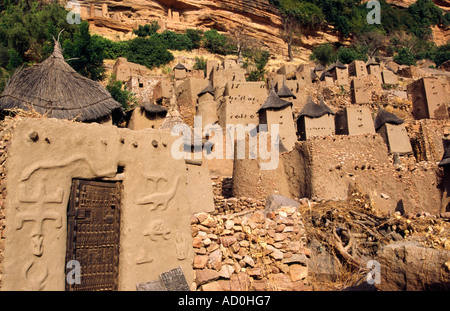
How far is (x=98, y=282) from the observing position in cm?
524

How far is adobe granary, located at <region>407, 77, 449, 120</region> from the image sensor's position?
23.5 meters

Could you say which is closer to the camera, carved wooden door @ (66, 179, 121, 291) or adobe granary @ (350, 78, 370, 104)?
carved wooden door @ (66, 179, 121, 291)

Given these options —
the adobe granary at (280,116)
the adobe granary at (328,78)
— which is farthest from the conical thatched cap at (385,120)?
the adobe granary at (328,78)

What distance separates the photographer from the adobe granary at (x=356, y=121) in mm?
20188

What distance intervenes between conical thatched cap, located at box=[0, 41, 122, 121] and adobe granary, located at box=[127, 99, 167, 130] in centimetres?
828

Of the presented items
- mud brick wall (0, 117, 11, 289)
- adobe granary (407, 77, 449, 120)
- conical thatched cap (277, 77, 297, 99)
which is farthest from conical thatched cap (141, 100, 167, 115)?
mud brick wall (0, 117, 11, 289)

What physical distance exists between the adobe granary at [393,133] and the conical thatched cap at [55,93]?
1410 centimetres

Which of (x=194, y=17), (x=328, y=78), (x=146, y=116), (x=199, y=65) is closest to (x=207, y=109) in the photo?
(x=146, y=116)

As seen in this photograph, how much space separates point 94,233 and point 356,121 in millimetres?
17503

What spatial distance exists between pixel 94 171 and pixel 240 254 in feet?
8.08

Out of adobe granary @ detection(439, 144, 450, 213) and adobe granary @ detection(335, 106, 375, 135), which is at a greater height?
adobe granary @ detection(335, 106, 375, 135)

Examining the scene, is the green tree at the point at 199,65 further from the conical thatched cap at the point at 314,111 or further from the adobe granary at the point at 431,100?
the adobe granary at the point at 431,100

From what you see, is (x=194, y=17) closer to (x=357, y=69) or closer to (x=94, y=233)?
(x=357, y=69)

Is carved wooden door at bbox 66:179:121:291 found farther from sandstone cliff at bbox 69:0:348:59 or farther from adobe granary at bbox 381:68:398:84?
sandstone cliff at bbox 69:0:348:59
